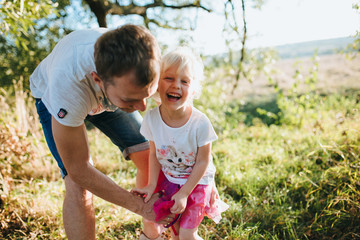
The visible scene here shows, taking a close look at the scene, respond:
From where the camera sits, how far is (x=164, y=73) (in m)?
1.64

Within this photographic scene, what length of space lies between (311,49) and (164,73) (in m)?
9.99

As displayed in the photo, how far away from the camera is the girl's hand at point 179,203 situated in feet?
5.41

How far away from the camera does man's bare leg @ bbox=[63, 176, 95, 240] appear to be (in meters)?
1.72

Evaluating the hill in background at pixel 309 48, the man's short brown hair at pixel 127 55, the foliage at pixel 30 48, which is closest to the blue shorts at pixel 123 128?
the man's short brown hair at pixel 127 55

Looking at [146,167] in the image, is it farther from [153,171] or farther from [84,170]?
[84,170]

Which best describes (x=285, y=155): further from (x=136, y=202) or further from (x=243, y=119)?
(x=243, y=119)

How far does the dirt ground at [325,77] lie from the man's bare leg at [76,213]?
608cm

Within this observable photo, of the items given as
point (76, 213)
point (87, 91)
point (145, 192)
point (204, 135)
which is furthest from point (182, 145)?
point (76, 213)

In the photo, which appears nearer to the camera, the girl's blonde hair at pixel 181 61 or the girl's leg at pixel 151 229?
the girl's blonde hair at pixel 181 61

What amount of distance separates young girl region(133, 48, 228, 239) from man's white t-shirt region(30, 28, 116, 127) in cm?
42

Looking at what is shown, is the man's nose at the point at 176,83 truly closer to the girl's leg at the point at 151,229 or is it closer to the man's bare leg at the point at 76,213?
the man's bare leg at the point at 76,213

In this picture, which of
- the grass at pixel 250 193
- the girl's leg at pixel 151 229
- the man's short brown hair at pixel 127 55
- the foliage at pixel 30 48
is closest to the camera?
the man's short brown hair at pixel 127 55

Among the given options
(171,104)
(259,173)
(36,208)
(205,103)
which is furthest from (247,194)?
(205,103)

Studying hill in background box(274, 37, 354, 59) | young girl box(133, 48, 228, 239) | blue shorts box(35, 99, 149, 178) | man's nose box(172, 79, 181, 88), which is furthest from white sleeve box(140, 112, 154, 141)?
hill in background box(274, 37, 354, 59)
